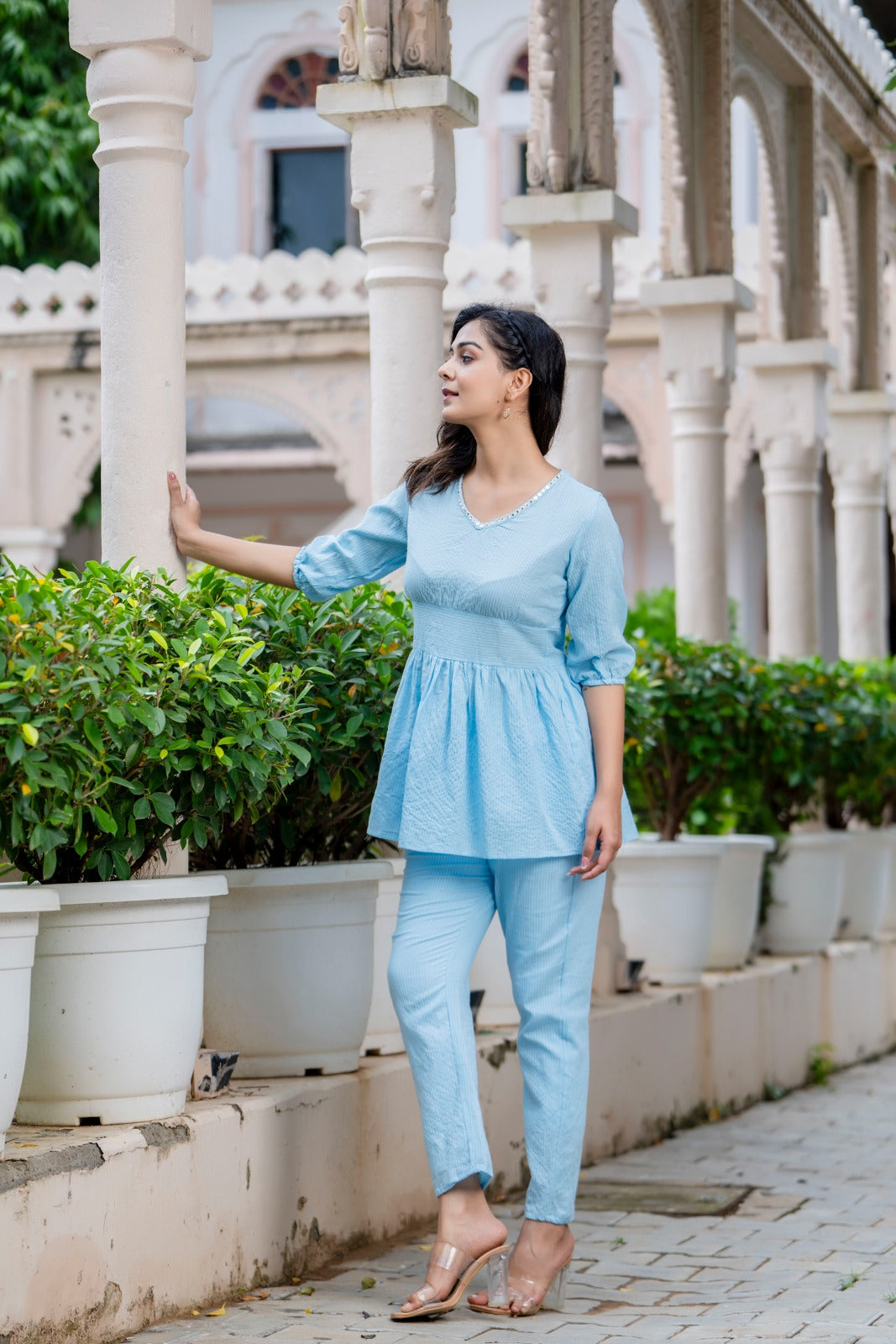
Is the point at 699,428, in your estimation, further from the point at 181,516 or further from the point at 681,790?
the point at 181,516

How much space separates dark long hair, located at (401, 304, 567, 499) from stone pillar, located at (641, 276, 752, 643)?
179 inches

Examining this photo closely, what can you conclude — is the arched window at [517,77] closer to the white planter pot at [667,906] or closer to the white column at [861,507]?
the white column at [861,507]

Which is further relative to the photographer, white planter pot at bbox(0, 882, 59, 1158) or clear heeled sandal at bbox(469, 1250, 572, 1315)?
clear heeled sandal at bbox(469, 1250, 572, 1315)

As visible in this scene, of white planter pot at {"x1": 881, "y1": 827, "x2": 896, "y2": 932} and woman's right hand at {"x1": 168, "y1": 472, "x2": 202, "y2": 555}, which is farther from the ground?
woman's right hand at {"x1": 168, "y1": 472, "x2": 202, "y2": 555}

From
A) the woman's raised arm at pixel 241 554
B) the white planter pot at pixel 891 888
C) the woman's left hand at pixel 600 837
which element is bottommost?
the white planter pot at pixel 891 888

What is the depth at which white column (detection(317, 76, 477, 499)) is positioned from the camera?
5523 millimetres

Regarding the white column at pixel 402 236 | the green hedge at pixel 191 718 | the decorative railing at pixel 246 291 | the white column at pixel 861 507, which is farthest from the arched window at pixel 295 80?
the green hedge at pixel 191 718

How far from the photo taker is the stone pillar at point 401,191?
5.52 metres

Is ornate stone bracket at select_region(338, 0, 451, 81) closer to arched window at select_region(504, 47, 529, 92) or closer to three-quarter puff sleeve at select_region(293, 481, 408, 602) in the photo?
three-quarter puff sleeve at select_region(293, 481, 408, 602)

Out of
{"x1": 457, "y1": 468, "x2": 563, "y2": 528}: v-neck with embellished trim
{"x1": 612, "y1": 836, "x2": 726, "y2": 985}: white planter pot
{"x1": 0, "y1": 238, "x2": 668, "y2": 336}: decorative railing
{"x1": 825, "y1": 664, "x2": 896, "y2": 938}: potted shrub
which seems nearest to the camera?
{"x1": 457, "y1": 468, "x2": 563, "y2": 528}: v-neck with embellished trim

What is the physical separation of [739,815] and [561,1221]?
4.38 metres

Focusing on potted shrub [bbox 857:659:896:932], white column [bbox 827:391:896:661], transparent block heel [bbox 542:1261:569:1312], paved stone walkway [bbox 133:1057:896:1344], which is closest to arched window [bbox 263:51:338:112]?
white column [bbox 827:391:896:661]

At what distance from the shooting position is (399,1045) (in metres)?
4.95

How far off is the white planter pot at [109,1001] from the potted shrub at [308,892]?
54 centimetres
